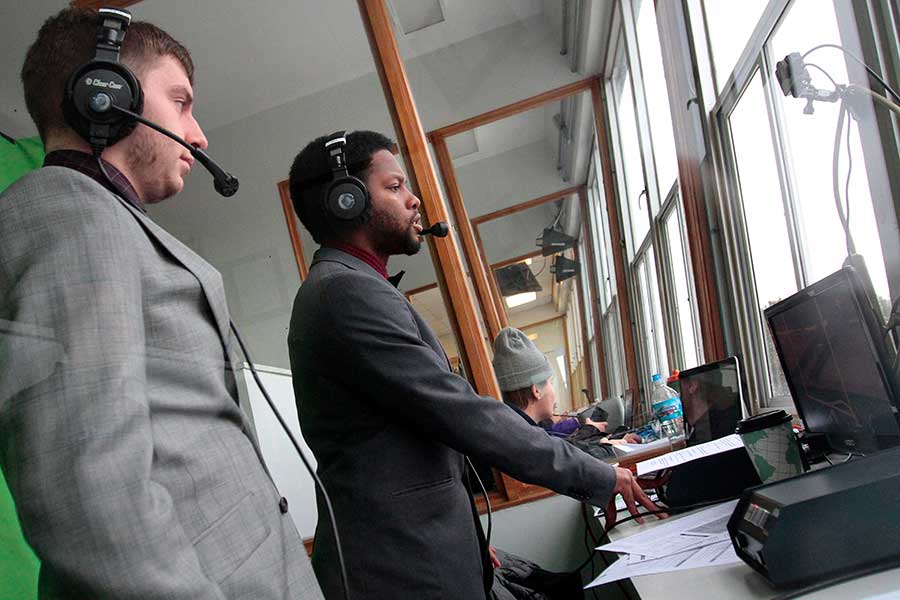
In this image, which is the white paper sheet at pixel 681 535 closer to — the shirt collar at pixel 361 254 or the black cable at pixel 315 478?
the black cable at pixel 315 478

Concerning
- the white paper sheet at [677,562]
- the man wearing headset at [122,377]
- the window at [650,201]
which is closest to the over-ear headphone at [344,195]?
the man wearing headset at [122,377]

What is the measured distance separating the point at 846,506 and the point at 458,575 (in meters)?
0.70

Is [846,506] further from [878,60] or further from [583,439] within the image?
[583,439]

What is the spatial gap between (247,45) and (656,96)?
2.38 m

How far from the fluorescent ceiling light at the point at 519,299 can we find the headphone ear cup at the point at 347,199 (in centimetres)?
109

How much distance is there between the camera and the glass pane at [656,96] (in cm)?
335

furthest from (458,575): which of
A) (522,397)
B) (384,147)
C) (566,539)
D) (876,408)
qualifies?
(522,397)

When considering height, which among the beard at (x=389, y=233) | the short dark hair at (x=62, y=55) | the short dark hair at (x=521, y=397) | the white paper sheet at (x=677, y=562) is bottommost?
the white paper sheet at (x=677, y=562)

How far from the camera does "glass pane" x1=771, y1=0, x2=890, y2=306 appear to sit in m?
1.62

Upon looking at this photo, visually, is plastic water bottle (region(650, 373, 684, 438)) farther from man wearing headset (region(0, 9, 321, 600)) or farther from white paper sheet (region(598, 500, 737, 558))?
man wearing headset (region(0, 9, 321, 600))

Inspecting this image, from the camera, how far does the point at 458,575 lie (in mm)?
1309

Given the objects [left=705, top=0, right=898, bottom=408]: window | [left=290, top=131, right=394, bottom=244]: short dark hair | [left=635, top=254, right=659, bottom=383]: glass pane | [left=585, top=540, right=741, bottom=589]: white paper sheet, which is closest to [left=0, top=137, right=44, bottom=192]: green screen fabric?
[left=290, top=131, right=394, bottom=244]: short dark hair

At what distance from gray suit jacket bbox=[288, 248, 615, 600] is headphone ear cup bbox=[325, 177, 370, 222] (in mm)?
191

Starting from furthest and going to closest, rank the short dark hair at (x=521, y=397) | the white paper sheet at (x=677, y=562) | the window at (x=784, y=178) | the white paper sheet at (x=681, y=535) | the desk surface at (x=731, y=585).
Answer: the short dark hair at (x=521, y=397)
the window at (x=784, y=178)
the white paper sheet at (x=681, y=535)
the white paper sheet at (x=677, y=562)
the desk surface at (x=731, y=585)
